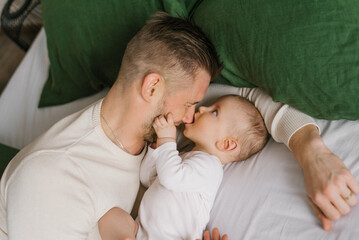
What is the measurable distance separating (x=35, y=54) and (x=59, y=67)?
0.38m

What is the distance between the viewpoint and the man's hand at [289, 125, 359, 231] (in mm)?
887

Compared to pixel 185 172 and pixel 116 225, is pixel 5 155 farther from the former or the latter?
pixel 185 172

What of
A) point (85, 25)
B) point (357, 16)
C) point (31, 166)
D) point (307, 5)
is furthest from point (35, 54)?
point (357, 16)

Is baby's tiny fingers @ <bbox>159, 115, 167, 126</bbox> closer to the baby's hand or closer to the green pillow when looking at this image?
the baby's hand

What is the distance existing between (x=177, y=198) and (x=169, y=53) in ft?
1.55

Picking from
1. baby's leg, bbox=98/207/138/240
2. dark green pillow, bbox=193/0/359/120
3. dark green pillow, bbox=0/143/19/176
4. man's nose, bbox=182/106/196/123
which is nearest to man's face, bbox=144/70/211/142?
man's nose, bbox=182/106/196/123

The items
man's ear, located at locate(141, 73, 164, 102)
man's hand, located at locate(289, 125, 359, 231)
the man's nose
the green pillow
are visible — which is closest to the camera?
man's hand, located at locate(289, 125, 359, 231)

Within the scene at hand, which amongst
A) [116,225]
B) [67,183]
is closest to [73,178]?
[67,183]

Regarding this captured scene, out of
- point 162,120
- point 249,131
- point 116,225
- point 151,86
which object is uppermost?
point 151,86

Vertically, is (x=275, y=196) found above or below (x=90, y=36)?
below

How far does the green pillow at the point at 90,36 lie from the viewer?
1298mm

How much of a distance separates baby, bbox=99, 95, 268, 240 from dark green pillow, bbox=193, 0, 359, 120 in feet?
0.57

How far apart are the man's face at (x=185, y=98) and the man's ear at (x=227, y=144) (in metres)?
0.18

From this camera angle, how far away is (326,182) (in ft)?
2.94
